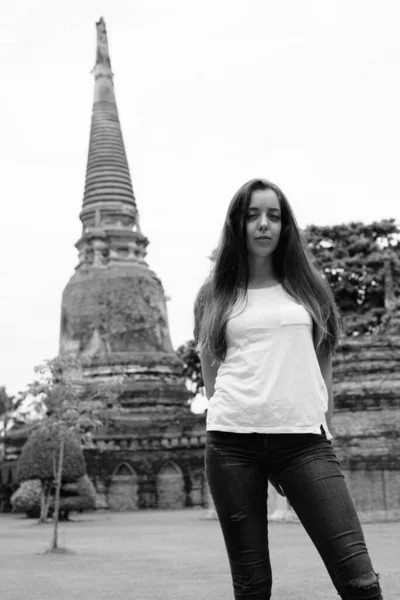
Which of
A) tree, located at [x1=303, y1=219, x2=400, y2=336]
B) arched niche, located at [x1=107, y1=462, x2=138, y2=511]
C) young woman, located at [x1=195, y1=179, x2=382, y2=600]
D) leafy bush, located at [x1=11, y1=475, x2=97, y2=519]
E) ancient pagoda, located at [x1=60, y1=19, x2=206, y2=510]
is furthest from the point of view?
tree, located at [x1=303, y1=219, x2=400, y2=336]

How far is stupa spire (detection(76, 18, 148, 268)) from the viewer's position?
3859cm

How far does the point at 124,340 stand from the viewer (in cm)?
3669

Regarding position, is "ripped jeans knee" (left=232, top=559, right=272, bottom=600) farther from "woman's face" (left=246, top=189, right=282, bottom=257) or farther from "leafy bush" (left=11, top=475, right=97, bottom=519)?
"leafy bush" (left=11, top=475, right=97, bottom=519)

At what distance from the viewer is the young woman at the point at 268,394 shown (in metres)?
3.17

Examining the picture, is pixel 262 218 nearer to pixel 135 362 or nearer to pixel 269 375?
pixel 269 375

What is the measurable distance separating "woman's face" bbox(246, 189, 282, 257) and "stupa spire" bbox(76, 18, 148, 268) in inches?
1369

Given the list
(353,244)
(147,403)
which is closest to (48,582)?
(147,403)

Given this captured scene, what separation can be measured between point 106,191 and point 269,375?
3635cm

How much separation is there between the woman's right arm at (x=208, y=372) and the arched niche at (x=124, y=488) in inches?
1104

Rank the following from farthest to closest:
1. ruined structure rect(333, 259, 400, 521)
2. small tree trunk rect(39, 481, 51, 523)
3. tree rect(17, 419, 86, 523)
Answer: small tree trunk rect(39, 481, 51, 523), tree rect(17, 419, 86, 523), ruined structure rect(333, 259, 400, 521)

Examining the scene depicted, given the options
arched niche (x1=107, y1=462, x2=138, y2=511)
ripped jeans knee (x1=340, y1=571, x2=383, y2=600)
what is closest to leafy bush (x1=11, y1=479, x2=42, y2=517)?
arched niche (x1=107, y1=462, x2=138, y2=511)

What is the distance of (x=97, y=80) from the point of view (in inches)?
1626

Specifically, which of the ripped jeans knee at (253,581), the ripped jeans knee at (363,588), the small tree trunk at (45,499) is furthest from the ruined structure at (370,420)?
the ripped jeans knee at (363,588)

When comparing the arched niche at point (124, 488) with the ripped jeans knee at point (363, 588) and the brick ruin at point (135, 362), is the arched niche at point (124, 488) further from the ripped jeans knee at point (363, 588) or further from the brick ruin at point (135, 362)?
the ripped jeans knee at point (363, 588)
